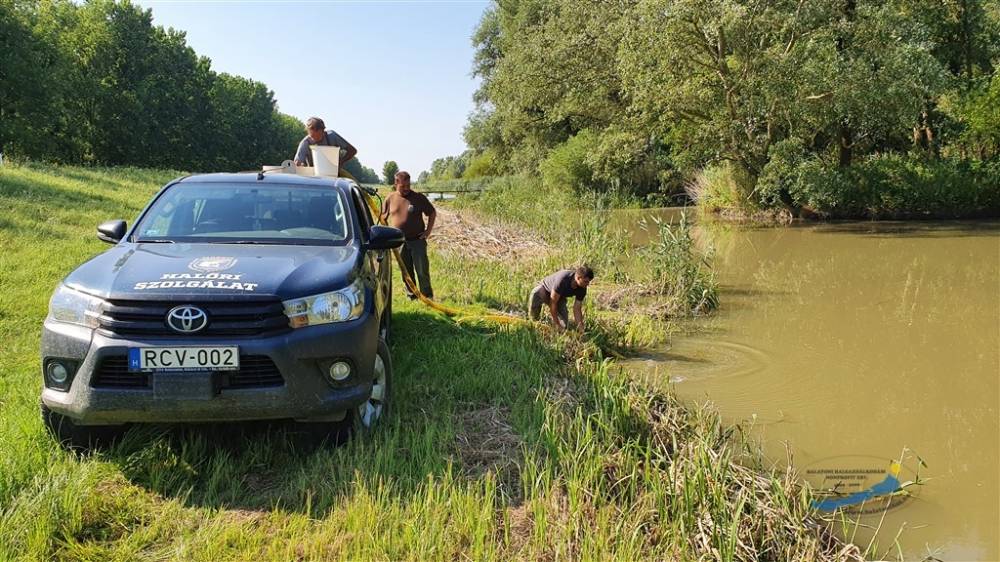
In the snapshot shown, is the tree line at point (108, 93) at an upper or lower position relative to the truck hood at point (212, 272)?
upper

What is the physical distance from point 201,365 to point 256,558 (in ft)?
3.53

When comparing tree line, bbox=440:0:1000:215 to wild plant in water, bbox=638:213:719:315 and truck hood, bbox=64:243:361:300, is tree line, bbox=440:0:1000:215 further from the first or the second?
truck hood, bbox=64:243:361:300

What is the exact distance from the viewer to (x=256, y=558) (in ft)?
10.5

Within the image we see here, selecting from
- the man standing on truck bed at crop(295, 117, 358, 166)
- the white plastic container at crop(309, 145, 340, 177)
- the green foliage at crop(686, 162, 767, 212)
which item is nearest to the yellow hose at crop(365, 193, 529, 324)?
the white plastic container at crop(309, 145, 340, 177)

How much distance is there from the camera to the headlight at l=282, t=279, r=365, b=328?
383cm

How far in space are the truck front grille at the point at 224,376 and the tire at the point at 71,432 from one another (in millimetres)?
649

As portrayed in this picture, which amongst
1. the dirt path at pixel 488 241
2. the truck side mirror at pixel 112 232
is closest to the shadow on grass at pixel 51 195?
the dirt path at pixel 488 241

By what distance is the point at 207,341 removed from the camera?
3.61 m

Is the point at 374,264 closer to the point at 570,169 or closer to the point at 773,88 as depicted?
the point at 773,88

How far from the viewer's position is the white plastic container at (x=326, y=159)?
7941 millimetres

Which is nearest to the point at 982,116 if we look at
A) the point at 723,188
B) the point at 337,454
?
the point at 723,188

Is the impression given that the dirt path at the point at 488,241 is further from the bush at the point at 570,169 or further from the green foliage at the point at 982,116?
the green foliage at the point at 982,116

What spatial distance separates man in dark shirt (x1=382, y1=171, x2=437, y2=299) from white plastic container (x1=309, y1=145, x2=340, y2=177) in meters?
1.19

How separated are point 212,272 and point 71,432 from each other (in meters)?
1.35
